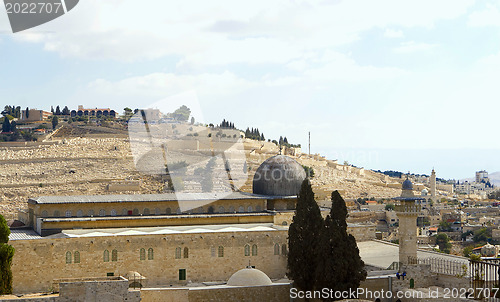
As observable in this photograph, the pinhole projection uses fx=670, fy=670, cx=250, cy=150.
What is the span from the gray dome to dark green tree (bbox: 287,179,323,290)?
24.8 feet

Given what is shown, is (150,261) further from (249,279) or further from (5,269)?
(5,269)

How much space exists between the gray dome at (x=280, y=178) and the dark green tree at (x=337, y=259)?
868 cm

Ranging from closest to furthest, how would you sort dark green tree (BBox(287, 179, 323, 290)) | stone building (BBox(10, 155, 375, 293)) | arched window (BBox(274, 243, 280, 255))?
dark green tree (BBox(287, 179, 323, 290)) → stone building (BBox(10, 155, 375, 293)) → arched window (BBox(274, 243, 280, 255))

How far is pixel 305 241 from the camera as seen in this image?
22.4 metres

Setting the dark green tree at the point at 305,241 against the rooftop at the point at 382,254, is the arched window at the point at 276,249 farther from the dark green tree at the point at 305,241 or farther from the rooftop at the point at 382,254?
the dark green tree at the point at 305,241

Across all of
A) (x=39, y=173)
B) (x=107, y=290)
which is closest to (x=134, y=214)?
(x=107, y=290)

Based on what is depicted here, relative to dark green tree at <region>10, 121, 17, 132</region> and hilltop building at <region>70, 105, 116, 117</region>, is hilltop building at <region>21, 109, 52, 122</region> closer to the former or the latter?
dark green tree at <region>10, 121, 17, 132</region>

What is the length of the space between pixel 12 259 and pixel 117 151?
7672 centimetres

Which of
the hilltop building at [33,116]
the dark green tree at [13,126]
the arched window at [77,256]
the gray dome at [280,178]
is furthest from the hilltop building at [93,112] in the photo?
the arched window at [77,256]

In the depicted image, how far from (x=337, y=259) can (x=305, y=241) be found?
150cm

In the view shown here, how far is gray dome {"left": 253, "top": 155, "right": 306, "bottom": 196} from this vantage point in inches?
1203

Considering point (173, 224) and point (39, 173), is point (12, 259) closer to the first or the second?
point (173, 224)

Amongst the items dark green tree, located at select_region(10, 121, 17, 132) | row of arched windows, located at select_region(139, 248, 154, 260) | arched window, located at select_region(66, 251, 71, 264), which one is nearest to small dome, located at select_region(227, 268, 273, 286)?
row of arched windows, located at select_region(139, 248, 154, 260)

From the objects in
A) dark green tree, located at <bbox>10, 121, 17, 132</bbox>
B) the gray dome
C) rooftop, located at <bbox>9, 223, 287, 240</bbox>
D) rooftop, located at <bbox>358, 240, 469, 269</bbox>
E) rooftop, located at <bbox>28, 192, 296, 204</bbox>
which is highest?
dark green tree, located at <bbox>10, 121, 17, 132</bbox>
